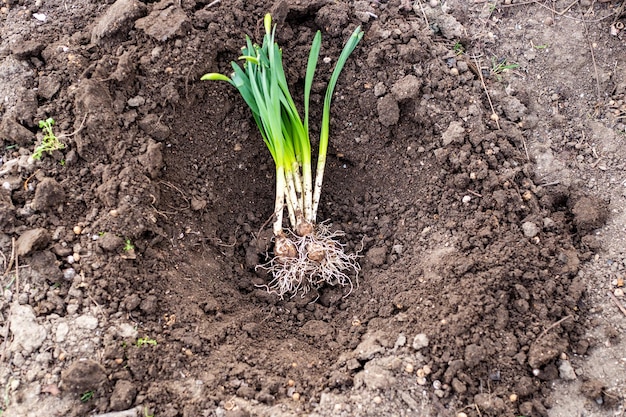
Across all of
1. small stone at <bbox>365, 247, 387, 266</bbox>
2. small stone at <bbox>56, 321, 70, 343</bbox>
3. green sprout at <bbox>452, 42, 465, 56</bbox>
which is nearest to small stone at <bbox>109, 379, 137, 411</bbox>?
small stone at <bbox>56, 321, 70, 343</bbox>

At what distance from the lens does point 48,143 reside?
2008mm

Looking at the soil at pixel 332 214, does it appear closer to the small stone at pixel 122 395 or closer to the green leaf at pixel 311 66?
the small stone at pixel 122 395

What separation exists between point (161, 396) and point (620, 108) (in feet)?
6.70

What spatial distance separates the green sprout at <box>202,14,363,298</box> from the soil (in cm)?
9

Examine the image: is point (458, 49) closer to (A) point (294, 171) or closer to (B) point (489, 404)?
(A) point (294, 171)

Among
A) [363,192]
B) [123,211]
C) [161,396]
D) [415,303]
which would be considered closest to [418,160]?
[363,192]

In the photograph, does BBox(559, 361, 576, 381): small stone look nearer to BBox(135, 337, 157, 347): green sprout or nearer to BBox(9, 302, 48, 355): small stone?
BBox(135, 337, 157, 347): green sprout

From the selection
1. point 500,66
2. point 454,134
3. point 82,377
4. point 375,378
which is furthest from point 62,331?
point 500,66

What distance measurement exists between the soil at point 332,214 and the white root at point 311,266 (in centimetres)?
6

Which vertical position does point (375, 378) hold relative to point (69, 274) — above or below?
below

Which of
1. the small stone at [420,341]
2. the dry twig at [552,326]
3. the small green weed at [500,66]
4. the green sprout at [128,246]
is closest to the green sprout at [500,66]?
the small green weed at [500,66]

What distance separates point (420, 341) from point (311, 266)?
1.99ft

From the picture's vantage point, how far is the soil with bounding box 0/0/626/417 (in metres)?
1.79

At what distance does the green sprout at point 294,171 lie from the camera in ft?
7.00
